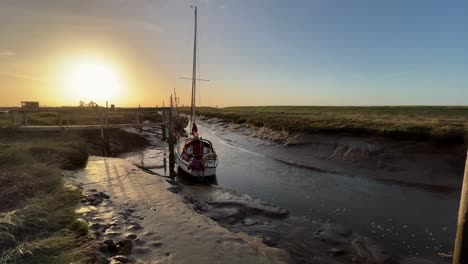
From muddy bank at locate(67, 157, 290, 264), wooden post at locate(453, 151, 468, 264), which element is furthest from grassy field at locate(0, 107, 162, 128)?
wooden post at locate(453, 151, 468, 264)

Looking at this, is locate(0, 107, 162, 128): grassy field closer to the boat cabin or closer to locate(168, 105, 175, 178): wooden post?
locate(168, 105, 175, 178): wooden post

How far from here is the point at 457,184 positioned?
19000mm

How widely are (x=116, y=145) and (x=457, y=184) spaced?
29.0 meters

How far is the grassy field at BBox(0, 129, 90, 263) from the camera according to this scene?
19.4ft

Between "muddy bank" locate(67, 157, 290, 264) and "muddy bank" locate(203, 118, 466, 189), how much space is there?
15.1 meters

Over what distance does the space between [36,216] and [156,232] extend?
10.6 ft

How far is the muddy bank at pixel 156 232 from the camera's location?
25.7ft

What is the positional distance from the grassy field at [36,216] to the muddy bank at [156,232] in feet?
2.31

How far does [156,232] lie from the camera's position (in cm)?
925

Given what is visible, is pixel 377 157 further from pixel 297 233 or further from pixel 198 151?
pixel 297 233

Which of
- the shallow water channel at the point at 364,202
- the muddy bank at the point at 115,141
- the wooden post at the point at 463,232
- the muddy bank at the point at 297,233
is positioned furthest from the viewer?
the muddy bank at the point at 115,141

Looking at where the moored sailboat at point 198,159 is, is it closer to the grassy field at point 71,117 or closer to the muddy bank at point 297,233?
the muddy bank at point 297,233

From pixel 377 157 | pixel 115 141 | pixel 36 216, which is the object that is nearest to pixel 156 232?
pixel 36 216

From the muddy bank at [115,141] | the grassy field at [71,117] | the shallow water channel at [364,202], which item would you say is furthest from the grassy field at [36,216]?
the grassy field at [71,117]
